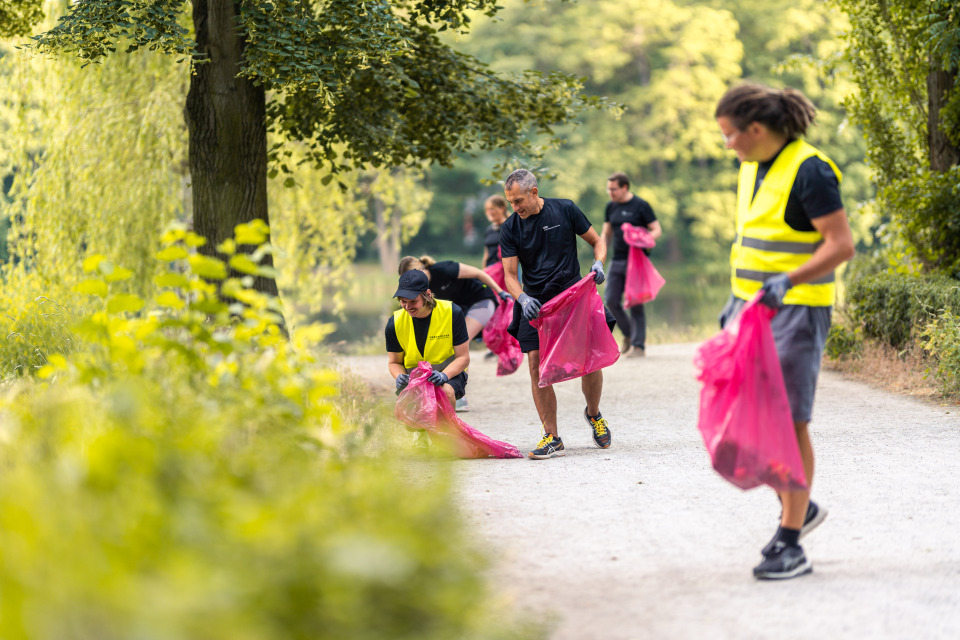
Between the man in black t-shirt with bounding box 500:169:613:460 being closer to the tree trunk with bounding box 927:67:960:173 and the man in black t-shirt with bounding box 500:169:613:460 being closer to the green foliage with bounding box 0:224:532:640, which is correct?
the green foliage with bounding box 0:224:532:640

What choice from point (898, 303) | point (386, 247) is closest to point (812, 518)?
point (898, 303)

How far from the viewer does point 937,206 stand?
32.3ft

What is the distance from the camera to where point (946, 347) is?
8281 mm

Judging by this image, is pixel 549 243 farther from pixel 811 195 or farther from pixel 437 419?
pixel 811 195

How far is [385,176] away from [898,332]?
744 cm

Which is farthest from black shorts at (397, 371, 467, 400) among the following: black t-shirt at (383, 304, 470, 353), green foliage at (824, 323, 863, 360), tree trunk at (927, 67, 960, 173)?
tree trunk at (927, 67, 960, 173)

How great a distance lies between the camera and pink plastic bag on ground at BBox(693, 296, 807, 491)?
154 inches

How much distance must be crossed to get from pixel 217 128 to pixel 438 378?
3.68 meters

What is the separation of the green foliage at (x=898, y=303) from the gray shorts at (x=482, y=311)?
376 cm

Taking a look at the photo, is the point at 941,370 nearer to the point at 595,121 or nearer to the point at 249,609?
the point at 249,609

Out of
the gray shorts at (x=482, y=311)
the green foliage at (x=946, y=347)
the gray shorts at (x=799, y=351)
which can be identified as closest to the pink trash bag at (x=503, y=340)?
the gray shorts at (x=482, y=311)

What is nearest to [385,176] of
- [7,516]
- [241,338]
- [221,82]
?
[221,82]

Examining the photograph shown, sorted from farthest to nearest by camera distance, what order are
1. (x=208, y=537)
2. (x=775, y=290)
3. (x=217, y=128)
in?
1. (x=217, y=128)
2. (x=775, y=290)
3. (x=208, y=537)

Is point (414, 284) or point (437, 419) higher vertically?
point (414, 284)
